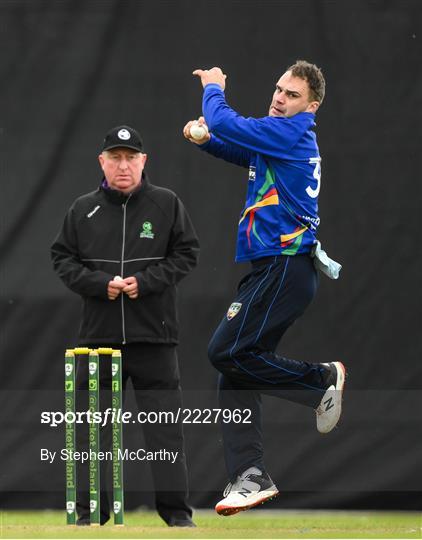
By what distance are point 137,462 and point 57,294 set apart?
866 millimetres

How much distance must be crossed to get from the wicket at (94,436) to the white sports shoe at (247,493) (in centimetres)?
41

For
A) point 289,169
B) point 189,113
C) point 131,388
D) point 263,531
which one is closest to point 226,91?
point 189,113

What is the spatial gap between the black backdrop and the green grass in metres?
0.07

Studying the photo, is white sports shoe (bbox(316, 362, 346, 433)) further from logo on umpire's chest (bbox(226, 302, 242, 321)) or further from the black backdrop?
the black backdrop

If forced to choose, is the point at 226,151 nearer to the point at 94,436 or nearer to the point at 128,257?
the point at 128,257

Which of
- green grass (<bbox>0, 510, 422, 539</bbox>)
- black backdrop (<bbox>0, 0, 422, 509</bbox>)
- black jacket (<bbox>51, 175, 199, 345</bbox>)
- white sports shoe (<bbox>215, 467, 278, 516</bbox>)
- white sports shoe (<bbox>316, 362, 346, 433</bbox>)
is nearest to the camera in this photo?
white sports shoe (<bbox>215, 467, 278, 516</bbox>)

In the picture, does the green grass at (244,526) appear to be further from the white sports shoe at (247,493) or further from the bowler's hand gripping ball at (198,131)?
the bowler's hand gripping ball at (198,131)

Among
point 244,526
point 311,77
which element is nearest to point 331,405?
point 244,526

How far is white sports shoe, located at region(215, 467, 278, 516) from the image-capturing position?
16.7 ft

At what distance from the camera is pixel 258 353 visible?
5.17m

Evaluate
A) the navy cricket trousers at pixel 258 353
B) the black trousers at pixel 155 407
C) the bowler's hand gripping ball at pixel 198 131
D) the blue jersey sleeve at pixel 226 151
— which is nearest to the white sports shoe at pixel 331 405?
the navy cricket trousers at pixel 258 353

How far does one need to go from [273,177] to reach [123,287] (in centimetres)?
77

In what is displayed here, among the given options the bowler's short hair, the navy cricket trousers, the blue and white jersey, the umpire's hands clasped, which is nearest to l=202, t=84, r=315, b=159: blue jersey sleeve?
the blue and white jersey

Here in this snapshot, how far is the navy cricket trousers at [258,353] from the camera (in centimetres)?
514
